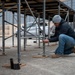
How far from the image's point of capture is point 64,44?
8.54 meters

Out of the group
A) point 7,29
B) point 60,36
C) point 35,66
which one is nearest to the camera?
point 35,66

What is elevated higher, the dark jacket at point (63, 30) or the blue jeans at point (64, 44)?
the dark jacket at point (63, 30)

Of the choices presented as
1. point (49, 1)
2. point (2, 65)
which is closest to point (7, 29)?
point (49, 1)

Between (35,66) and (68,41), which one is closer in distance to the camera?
(35,66)

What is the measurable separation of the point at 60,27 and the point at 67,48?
78cm

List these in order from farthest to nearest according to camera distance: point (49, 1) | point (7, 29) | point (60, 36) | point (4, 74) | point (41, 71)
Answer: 1. point (7, 29)
2. point (49, 1)
3. point (60, 36)
4. point (41, 71)
5. point (4, 74)

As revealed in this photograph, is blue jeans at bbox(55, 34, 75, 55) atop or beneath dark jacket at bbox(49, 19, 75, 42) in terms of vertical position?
beneath

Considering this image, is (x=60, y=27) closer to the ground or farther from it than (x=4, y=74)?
farther from it

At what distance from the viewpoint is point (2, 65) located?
6.81 metres

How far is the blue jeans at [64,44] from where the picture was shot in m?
8.41

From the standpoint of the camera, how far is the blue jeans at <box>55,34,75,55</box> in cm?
841

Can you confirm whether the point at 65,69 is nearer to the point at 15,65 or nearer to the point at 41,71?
the point at 41,71

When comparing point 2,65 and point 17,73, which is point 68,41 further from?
point 17,73

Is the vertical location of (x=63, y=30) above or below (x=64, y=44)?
above
